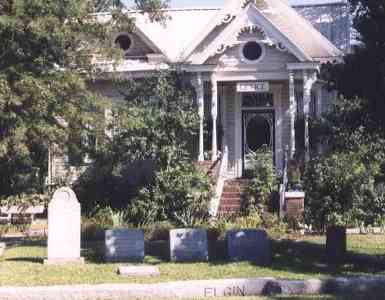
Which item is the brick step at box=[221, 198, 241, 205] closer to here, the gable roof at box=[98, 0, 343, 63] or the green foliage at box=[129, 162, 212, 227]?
the green foliage at box=[129, 162, 212, 227]

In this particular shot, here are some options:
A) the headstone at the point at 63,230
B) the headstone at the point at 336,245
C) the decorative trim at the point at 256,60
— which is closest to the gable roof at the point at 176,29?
the decorative trim at the point at 256,60

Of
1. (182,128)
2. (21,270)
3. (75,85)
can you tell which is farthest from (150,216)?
(21,270)

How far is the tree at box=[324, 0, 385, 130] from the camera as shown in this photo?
45.9 feet

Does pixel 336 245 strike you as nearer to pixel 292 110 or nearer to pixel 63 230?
pixel 63 230

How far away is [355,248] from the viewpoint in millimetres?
18172

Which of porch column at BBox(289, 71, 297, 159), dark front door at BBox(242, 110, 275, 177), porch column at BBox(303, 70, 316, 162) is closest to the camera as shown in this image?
porch column at BBox(303, 70, 316, 162)

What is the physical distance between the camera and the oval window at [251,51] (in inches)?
1046

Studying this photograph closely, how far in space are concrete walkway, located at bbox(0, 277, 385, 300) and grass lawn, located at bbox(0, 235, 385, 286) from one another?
1182 millimetres

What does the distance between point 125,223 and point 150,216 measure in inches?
28.4

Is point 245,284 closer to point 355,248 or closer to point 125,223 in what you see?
point 355,248

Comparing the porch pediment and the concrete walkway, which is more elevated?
the porch pediment

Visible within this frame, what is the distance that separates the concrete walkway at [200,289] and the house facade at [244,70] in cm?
1190

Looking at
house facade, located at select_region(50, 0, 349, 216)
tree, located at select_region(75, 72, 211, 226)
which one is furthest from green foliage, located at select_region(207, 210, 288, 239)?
house facade, located at select_region(50, 0, 349, 216)

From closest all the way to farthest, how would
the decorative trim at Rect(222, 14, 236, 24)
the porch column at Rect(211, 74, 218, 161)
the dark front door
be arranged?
the porch column at Rect(211, 74, 218, 161)
the dark front door
the decorative trim at Rect(222, 14, 236, 24)
